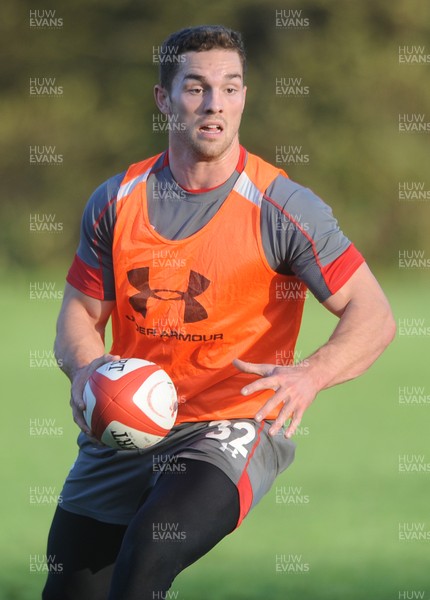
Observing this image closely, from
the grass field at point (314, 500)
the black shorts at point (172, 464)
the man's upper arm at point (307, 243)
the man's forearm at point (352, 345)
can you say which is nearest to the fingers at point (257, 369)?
the man's forearm at point (352, 345)

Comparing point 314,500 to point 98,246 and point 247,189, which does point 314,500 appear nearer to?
point 98,246

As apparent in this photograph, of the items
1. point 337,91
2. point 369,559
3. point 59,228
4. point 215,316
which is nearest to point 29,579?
point 369,559

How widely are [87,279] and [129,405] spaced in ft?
2.53

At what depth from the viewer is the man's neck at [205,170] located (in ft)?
14.2

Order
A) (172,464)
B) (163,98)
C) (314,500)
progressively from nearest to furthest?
(172,464), (163,98), (314,500)

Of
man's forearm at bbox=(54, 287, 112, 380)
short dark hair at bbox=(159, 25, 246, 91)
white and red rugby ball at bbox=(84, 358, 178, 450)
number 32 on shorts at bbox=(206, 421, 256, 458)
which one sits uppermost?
short dark hair at bbox=(159, 25, 246, 91)

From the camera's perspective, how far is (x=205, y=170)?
4.36 m

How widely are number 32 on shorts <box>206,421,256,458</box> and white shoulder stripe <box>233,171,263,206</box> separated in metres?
0.79

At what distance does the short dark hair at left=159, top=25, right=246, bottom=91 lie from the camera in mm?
4340

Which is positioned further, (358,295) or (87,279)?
(87,279)

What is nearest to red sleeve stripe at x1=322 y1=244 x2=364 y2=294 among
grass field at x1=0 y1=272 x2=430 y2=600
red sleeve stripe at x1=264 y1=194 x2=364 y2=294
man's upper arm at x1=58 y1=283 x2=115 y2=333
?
red sleeve stripe at x1=264 y1=194 x2=364 y2=294

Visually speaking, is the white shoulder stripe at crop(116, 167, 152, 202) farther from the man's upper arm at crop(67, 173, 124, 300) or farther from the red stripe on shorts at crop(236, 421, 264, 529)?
the red stripe on shorts at crop(236, 421, 264, 529)

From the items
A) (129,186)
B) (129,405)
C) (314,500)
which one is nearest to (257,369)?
(129,405)

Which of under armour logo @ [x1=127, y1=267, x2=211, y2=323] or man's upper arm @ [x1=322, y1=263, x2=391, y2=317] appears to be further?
under armour logo @ [x1=127, y1=267, x2=211, y2=323]
